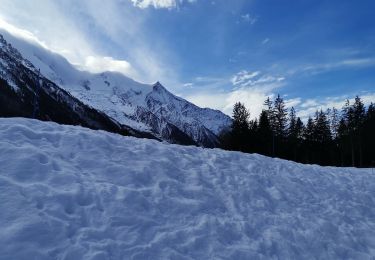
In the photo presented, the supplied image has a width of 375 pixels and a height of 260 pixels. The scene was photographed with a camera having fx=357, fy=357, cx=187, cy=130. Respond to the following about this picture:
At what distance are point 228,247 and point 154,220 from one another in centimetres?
192

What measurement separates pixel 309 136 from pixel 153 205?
204 feet

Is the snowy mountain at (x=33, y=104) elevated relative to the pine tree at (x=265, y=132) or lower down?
elevated

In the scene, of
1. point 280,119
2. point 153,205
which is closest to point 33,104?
point 280,119

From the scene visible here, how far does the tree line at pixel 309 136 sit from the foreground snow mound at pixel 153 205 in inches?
1489

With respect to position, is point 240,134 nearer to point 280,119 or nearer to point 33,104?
point 280,119

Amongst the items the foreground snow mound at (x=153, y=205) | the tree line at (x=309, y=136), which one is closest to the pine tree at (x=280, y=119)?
the tree line at (x=309, y=136)

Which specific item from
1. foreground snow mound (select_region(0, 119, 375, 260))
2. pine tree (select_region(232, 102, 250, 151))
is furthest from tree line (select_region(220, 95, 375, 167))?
foreground snow mound (select_region(0, 119, 375, 260))

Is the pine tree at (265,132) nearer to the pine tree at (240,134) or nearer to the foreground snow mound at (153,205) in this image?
the pine tree at (240,134)

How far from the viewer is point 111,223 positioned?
811 centimetres

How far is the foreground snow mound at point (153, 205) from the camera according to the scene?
7.36 metres

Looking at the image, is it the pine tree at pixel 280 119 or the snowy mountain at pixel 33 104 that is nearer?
the pine tree at pixel 280 119

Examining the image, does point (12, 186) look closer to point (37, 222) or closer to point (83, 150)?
point (37, 222)

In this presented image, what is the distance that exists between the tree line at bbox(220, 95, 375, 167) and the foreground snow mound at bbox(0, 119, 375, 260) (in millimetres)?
37822

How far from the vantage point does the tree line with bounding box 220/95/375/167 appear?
2071 inches
